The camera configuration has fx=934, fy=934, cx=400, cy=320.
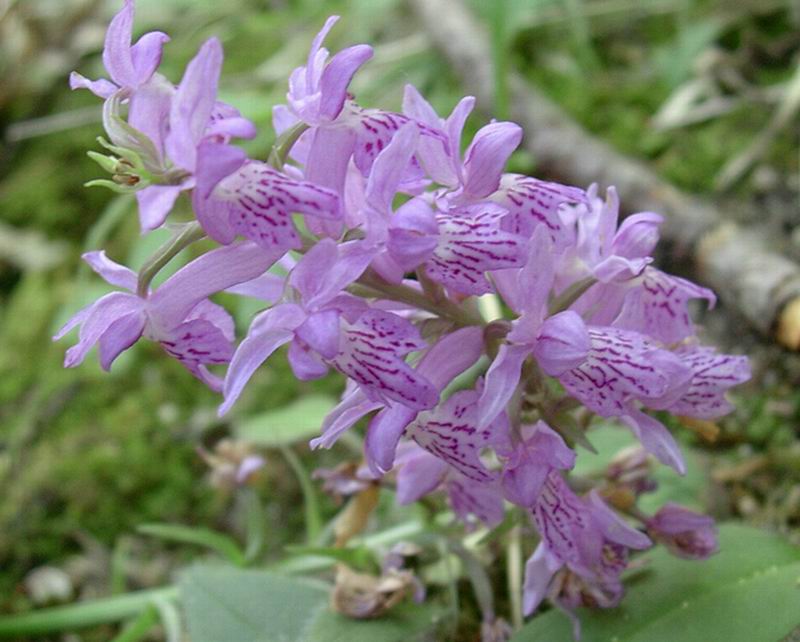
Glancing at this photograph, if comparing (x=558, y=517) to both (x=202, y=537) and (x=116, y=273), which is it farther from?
(x=202, y=537)

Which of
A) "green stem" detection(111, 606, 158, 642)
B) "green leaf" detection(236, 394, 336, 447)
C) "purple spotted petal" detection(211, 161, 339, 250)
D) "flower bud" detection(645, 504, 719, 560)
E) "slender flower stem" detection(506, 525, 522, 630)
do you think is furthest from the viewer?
"green leaf" detection(236, 394, 336, 447)

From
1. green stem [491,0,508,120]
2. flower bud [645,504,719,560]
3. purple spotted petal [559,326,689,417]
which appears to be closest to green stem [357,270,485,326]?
purple spotted petal [559,326,689,417]

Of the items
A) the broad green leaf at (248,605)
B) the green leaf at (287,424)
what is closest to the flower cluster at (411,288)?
the broad green leaf at (248,605)

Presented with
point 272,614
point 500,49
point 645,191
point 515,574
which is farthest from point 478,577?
point 500,49

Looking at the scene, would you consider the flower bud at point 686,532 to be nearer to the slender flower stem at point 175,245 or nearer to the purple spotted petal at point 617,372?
the purple spotted petal at point 617,372

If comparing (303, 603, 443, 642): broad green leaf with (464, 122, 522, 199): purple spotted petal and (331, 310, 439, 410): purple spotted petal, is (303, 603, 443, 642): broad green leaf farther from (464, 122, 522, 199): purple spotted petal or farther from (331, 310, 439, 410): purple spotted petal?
(464, 122, 522, 199): purple spotted petal

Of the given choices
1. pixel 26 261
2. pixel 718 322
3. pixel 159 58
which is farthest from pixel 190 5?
pixel 159 58
